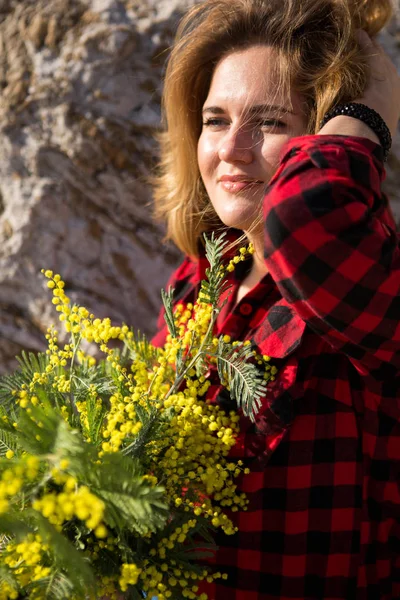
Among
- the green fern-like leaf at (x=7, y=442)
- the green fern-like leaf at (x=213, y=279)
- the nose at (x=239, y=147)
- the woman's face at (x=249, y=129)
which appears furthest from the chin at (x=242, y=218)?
the green fern-like leaf at (x=7, y=442)

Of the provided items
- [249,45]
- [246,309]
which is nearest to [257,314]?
[246,309]

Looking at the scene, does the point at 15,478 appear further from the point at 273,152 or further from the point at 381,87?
the point at 381,87

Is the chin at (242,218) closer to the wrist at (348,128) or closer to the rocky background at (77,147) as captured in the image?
the wrist at (348,128)

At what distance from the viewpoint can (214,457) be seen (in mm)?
955

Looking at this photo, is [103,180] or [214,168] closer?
[214,168]

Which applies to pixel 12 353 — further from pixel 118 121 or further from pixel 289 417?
pixel 289 417

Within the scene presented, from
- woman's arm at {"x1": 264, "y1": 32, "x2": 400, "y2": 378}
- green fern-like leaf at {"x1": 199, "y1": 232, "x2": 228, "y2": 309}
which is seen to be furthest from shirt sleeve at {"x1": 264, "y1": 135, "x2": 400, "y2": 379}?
green fern-like leaf at {"x1": 199, "y1": 232, "x2": 228, "y2": 309}

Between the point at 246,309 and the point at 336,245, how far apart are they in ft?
1.45

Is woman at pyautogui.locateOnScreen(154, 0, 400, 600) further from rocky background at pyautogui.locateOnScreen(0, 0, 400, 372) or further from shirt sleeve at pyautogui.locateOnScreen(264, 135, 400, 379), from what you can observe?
rocky background at pyautogui.locateOnScreen(0, 0, 400, 372)

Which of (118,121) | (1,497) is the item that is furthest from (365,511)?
(118,121)

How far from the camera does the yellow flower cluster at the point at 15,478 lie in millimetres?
674

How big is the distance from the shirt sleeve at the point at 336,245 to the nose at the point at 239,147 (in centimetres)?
22

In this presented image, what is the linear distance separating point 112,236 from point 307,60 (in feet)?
2.99

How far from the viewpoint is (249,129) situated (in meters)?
1.15
